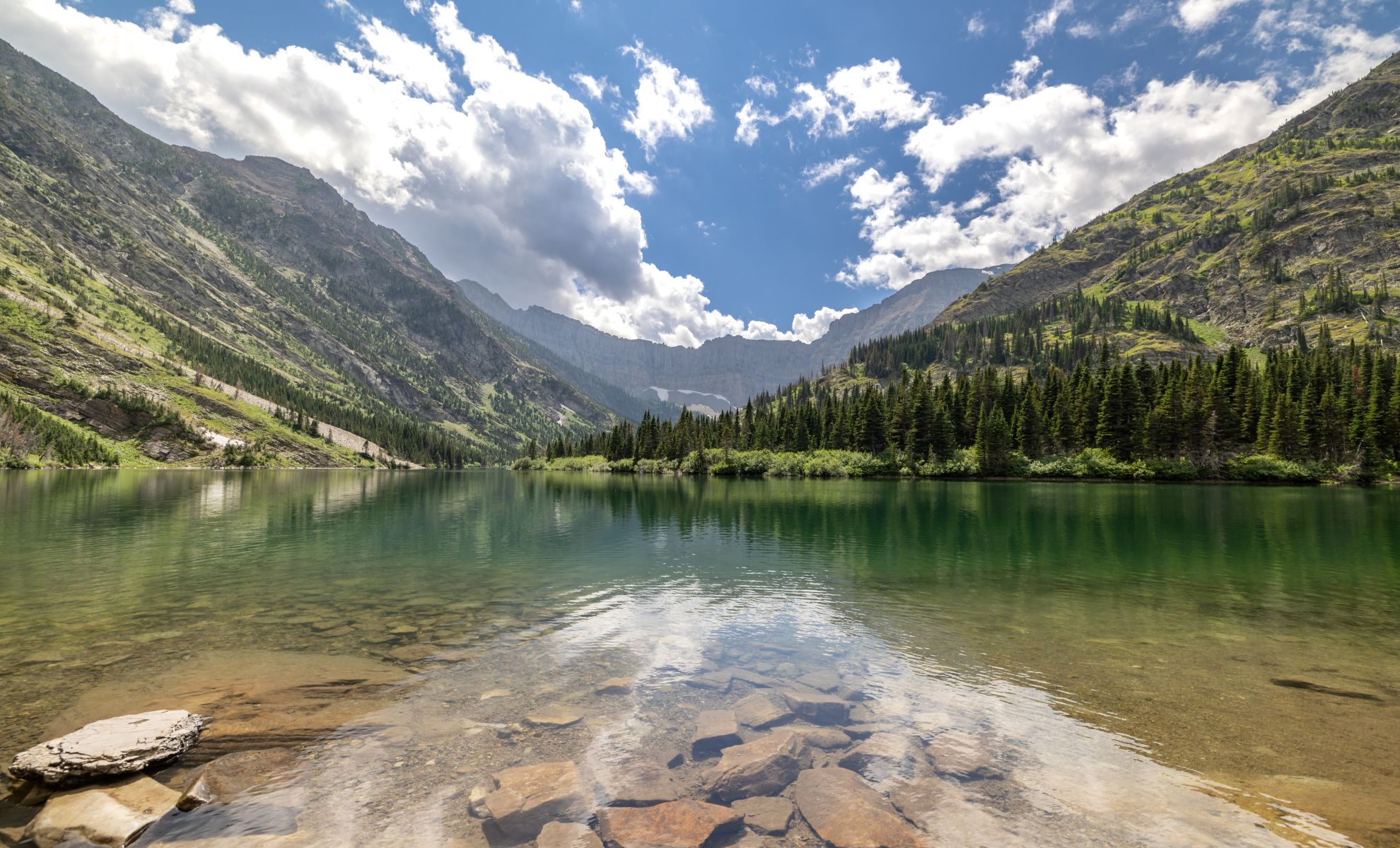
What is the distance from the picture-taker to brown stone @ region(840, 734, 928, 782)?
10.2m

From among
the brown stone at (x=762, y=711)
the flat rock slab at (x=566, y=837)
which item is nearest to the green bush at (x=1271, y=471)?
the brown stone at (x=762, y=711)

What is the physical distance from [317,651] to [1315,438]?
157 meters

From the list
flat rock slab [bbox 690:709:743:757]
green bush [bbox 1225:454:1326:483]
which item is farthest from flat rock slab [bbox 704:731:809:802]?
green bush [bbox 1225:454:1326:483]

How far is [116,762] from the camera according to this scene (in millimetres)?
9547

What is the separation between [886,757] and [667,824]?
4.55 meters

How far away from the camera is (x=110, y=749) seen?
9.74m

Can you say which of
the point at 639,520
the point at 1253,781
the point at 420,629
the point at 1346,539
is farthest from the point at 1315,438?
the point at 420,629

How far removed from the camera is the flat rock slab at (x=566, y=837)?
7.90 m

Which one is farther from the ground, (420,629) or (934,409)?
(934,409)

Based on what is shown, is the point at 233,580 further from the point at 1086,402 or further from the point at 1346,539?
the point at 1086,402

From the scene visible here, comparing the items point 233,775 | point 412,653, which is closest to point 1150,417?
point 412,653

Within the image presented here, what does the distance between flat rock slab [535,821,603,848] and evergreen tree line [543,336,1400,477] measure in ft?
458

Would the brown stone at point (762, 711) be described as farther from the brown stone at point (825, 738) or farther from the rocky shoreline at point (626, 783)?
the brown stone at point (825, 738)

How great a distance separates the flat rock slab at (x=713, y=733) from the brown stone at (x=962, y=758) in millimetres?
3709
